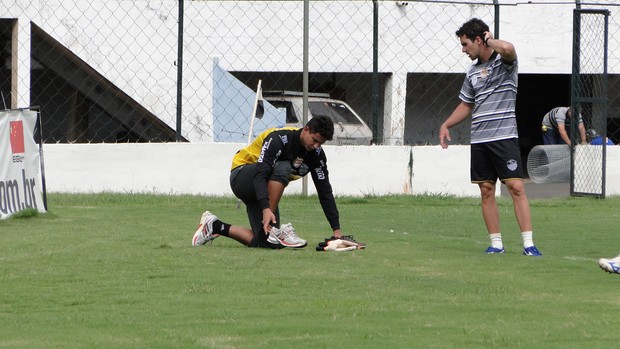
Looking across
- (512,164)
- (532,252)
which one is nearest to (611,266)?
(532,252)

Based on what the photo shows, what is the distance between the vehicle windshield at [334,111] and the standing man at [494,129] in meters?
14.5

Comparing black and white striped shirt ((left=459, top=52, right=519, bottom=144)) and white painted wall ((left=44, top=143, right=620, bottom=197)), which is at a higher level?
black and white striped shirt ((left=459, top=52, right=519, bottom=144))

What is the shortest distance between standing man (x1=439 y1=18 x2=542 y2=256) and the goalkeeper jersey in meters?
1.07

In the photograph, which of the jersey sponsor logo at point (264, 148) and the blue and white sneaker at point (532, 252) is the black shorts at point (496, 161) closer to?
the blue and white sneaker at point (532, 252)

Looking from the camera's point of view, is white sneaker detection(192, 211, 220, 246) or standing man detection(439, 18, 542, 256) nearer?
standing man detection(439, 18, 542, 256)

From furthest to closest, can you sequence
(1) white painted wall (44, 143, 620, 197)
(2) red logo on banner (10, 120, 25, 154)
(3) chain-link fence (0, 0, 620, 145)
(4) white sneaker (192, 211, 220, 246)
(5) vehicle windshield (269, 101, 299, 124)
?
(5) vehicle windshield (269, 101, 299, 124) → (3) chain-link fence (0, 0, 620, 145) → (1) white painted wall (44, 143, 620, 197) → (2) red logo on banner (10, 120, 25, 154) → (4) white sneaker (192, 211, 220, 246)

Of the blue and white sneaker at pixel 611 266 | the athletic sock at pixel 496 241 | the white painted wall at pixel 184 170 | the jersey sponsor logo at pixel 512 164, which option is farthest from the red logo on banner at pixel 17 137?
the blue and white sneaker at pixel 611 266

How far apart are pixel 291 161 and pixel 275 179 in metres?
0.21

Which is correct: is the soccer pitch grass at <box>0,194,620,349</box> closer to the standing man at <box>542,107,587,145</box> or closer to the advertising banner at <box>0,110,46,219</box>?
the advertising banner at <box>0,110,46,219</box>

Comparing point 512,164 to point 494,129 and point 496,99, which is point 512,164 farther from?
point 496,99

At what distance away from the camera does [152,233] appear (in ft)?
39.2

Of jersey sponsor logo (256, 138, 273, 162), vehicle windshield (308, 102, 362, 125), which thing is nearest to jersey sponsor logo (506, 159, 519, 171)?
jersey sponsor logo (256, 138, 273, 162)

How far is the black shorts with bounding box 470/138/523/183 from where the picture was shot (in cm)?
1008

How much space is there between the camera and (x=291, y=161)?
1027cm
